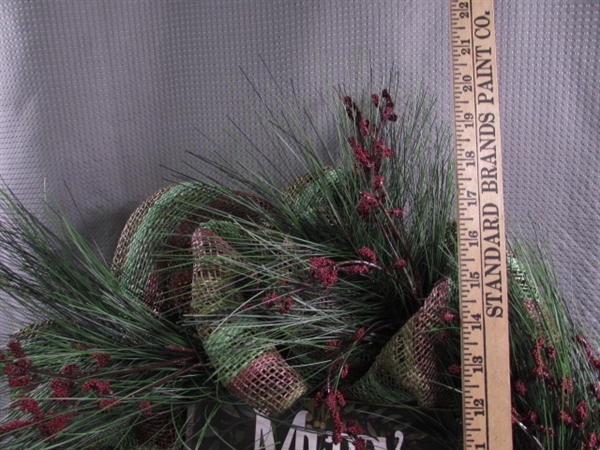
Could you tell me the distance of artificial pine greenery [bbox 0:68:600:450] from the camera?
63 cm

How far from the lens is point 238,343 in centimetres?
65

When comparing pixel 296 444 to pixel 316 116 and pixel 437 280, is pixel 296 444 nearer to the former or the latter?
pixel 437 280

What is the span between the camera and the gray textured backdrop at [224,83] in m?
0.87

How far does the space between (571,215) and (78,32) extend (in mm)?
758

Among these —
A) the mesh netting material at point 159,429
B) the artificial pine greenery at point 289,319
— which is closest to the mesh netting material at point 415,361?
the artificial pine greenery at point 289,319

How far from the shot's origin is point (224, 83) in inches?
36.9

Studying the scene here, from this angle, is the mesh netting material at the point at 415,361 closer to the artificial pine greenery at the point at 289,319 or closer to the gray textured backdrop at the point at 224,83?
the artificial pine greenery at the point at 289,319

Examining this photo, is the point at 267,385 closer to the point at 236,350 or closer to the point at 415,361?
the point at 236,350

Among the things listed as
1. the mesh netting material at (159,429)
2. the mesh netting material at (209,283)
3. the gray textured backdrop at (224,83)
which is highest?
the gray textured backdrop at (224,83)

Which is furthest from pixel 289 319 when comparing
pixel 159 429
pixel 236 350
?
pixel 159 429

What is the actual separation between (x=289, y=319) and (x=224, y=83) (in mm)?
425

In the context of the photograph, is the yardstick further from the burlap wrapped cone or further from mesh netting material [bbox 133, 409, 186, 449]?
mesh netting material [bbox 133, 409, 186, 449]

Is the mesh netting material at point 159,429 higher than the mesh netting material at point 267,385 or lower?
lower

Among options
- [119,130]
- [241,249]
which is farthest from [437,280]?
[119,130]
